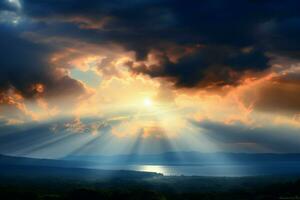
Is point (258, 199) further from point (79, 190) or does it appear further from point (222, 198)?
point (79, 190)

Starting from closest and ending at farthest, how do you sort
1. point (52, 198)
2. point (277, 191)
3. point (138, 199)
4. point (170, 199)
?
point (138, 199) < point (52, 198) < point (170, 199) < point (277, 191)

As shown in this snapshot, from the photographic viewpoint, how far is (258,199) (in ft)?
479

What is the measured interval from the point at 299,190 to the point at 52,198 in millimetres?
102600

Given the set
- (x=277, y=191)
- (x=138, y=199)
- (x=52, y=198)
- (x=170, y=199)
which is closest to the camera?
(x=138, y=199)

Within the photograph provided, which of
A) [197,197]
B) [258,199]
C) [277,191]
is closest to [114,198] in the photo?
[197,197]

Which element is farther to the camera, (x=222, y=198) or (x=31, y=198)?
(x=222, y=198)

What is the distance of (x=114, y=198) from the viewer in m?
139

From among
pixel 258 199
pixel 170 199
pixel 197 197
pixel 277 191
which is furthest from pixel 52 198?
pixel 277 191

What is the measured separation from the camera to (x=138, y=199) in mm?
127812

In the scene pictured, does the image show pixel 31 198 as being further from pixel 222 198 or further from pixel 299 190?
pixel 299 190

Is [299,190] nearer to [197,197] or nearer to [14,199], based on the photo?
[197,197]

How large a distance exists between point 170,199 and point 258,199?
35.3 meters

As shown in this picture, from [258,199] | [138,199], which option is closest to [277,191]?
[258,199]

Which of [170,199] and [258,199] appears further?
[170,199]
